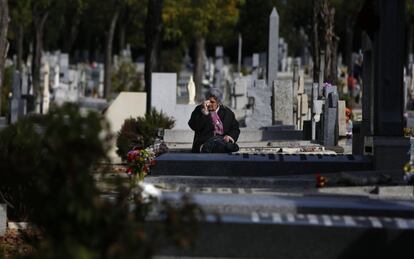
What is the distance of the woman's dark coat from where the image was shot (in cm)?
1645

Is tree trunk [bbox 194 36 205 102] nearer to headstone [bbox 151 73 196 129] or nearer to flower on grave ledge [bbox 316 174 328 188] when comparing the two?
headstone [bbox 151 73 196 129]

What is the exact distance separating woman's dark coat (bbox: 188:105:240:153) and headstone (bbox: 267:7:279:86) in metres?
11.2

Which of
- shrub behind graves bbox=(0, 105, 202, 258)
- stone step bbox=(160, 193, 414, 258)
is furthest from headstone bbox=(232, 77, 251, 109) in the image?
shrub behind graves bbox=(0, 105, 202, 258)

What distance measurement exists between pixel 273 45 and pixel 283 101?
3.00 metres

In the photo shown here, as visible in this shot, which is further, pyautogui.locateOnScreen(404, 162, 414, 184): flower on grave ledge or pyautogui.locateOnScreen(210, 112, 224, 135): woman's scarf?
pyautogui.locateOnScreen(210, 112, 224, 135): woman's scarf

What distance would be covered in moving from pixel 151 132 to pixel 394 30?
10903 millimetres

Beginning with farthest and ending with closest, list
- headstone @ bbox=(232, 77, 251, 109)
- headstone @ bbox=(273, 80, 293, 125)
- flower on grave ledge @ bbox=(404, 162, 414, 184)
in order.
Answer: headstone @ bbox=(232, 77, 251, 109) < headstone @ bbox=(273, 80, 293, 125) < flower on grave ledge @ bbox=(404, 162, 414, 184)

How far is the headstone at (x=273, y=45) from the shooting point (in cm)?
2794

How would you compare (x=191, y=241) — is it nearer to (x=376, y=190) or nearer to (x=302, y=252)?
(x=302, y=252)

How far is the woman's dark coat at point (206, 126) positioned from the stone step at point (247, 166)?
11.0 feet

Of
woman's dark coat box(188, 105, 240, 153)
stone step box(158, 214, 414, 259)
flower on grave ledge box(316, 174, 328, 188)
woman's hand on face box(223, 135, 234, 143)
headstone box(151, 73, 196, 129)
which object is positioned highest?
headstone box(151, 73, 196, 129)

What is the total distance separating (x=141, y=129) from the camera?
77.4 feet

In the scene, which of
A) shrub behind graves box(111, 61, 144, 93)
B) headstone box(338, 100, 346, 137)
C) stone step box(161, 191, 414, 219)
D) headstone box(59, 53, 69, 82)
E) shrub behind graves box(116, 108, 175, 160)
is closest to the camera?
stone step box(161, 191, 414, 219)

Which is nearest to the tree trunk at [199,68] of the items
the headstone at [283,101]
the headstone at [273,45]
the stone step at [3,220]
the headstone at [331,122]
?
the headstone at [273,45]
